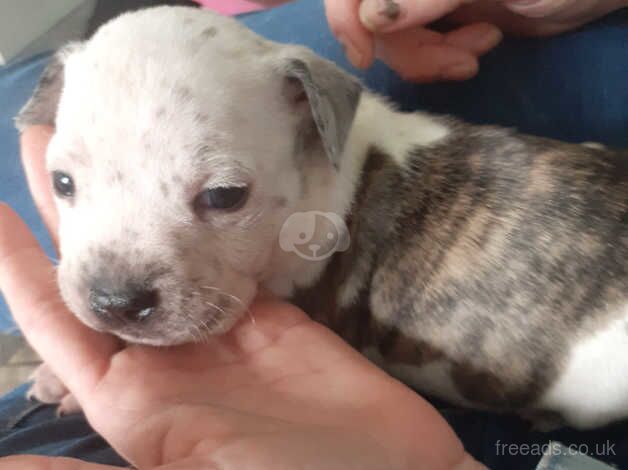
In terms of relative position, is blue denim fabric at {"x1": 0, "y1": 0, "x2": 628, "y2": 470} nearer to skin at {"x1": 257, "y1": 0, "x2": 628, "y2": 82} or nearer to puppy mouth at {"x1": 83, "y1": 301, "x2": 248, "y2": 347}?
skin at {"x1": 257, "y1": 0, "x2": 628, "y2": 82}

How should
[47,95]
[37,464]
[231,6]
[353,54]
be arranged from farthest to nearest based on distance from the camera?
[231,6]
[353,54]
[47,95]
[37,464]

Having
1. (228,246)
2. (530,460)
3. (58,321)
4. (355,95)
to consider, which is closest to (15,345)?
(58,321)

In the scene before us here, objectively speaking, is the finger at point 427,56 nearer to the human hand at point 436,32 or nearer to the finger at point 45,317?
the human hand at point 436,32

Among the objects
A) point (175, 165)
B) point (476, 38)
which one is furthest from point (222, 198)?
point (476, 38)

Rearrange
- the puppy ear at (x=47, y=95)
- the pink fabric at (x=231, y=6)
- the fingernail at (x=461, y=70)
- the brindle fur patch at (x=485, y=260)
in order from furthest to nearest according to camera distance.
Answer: the pink fabric at (x=231, y=6)
the fingernail at (x=461, y=70)
the puppy ear at (x=47, y=95)
the brindle fur patch at (x=485, y=260)

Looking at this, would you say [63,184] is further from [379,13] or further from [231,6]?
[231,6]

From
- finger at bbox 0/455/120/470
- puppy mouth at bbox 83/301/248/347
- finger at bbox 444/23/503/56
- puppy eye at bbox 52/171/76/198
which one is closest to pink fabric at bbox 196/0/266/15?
finger at bbox 444/23/503/56

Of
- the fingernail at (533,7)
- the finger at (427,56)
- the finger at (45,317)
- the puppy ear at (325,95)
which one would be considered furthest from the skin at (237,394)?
the fingernail at (533,7)
